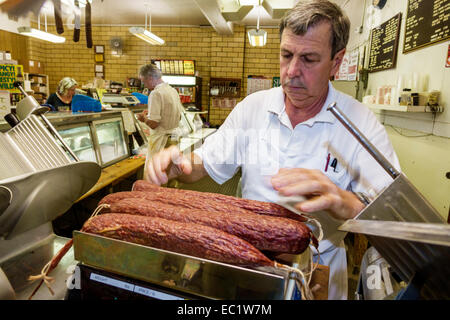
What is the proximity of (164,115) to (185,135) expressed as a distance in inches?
36.6

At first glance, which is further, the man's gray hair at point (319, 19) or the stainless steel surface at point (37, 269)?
the man's gray hair at point (319, 19)

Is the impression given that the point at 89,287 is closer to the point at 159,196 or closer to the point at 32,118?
the point at 159,196

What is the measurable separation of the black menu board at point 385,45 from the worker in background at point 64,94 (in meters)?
4.98

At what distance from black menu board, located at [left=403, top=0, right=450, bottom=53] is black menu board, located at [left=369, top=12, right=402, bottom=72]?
0.26 m

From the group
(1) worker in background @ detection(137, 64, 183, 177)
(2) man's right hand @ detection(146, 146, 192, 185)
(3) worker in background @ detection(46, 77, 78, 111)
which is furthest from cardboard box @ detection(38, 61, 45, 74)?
(2) man's right hand @ detection(146, 146, 192, 185)

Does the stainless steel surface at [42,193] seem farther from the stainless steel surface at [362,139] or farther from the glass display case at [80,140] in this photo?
the glass display case at [80,140]

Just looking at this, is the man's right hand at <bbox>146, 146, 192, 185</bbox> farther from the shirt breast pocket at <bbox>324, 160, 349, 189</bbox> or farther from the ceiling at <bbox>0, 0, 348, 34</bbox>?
the ceiling at <bbox>0, 0, 348, 34</bbox>

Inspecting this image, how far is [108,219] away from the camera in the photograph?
2.78ft

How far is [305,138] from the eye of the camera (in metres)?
1.40

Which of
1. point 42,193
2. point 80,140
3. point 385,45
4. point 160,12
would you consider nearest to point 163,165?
point 42,193

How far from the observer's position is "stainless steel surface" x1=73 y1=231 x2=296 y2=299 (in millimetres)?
655

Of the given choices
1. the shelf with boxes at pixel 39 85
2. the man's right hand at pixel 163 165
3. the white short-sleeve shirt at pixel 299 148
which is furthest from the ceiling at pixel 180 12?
the man's right hand at pixel 163 165

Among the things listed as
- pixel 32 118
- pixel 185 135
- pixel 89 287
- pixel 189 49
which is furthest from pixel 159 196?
pixel 189 49

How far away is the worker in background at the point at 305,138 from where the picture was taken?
1.24m
